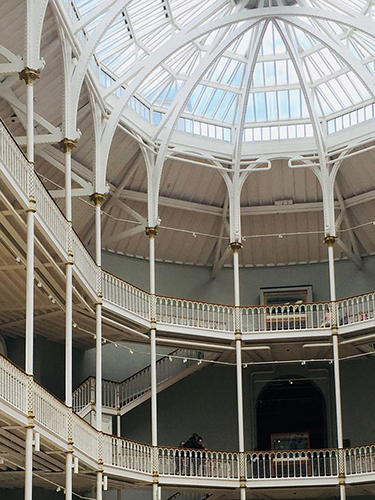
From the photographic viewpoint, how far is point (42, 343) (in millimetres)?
35812

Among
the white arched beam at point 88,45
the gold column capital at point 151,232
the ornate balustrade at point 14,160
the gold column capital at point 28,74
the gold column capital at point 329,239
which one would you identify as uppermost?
the white arched beam at point 88,45

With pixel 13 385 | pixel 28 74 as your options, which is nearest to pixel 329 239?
pixel 28 74

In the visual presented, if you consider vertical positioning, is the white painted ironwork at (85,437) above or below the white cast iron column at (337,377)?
below

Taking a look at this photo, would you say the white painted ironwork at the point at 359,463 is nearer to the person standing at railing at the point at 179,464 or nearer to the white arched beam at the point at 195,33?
the person standing at railing at the point at 179,464

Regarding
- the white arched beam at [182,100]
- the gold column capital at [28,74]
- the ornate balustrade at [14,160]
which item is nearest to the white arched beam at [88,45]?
the gold column capital at [28,74]

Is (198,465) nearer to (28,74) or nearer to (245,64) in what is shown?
(245,64)

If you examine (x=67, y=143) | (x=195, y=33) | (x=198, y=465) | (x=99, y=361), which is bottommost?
(x=198, y=465)

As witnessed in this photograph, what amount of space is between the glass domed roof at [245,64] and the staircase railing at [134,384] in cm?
827

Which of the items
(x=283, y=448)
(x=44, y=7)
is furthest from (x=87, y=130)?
(x=283, y=448)

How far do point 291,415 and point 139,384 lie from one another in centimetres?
674

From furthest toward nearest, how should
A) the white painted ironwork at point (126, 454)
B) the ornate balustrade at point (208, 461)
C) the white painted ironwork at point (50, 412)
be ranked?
the white painted ironwork at point (126, 454) < the ornate balustrade at point (208, 461) < the white painted ironwork at point (50, 412)

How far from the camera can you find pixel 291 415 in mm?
41406

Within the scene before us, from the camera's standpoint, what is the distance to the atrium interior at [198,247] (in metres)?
30.2

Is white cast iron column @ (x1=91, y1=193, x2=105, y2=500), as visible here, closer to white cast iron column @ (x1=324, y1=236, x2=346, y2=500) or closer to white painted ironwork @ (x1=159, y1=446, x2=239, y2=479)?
white painted ironwork @ (x1=159, y1=446, x2=239, y2=479)
